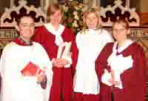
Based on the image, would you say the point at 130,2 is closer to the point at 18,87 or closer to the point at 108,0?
the point at 108,0

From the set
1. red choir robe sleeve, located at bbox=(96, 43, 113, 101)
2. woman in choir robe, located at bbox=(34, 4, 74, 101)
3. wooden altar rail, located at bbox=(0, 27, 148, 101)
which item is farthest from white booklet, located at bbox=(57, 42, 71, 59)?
wooden altar rail, located at bbox=(0, 27, 148, 101)

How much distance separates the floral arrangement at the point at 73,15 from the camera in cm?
560

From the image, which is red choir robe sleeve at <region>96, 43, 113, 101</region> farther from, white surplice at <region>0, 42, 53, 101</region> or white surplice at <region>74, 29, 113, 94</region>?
white surplice at <region>0, 42, 53, 101</region>

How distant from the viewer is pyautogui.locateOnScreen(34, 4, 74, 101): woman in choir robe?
5295 mm

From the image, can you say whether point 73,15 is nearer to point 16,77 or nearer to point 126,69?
point 126,69

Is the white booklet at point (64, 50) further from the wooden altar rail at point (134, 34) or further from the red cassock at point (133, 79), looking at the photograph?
the wooden altar rail at point (134, 34)

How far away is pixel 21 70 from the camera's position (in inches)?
173

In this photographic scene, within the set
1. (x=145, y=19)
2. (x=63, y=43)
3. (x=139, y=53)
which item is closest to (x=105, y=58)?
(x=139, y=53)

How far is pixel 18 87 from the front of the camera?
440 cm

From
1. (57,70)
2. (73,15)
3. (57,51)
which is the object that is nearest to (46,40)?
(57,51)

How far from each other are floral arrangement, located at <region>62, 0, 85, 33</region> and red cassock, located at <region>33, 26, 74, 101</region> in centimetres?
16

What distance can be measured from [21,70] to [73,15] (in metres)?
1.50

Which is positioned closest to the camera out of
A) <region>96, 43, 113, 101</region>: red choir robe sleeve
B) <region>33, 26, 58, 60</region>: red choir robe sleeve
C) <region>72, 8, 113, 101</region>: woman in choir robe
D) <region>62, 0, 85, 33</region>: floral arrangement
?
<region>96, 43, 113, 101</region>: red choir robe sleeve

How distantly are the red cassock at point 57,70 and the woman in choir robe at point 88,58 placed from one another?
0.21 metres
